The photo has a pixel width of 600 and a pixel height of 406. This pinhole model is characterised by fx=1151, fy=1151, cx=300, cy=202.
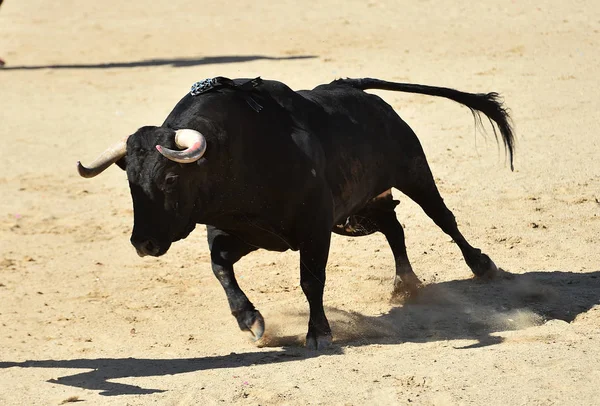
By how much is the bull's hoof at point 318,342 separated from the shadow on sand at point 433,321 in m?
0.06

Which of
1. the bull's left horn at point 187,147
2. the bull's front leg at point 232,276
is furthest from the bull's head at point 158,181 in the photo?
the bull's front leg at point 232,276

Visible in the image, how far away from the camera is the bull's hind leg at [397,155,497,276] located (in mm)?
7844

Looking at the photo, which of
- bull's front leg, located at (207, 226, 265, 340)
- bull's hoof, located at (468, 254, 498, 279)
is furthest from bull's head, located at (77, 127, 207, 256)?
bull's hoof, located at (468, 254, 498, 279)

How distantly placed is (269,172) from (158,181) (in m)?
0.75

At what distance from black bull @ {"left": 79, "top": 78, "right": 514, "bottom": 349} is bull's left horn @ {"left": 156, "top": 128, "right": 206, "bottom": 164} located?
24 millimetres

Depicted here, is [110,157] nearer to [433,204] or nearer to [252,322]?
[252,322]

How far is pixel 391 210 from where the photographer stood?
819cm

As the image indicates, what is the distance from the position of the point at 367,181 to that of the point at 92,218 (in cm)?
364

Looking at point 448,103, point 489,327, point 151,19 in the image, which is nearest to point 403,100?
point 448,103

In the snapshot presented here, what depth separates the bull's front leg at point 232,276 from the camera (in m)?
7.03

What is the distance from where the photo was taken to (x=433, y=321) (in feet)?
24.0

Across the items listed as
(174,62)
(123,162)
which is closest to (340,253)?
(123,162)

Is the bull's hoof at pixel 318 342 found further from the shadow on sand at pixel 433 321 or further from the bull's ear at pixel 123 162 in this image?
the bull's ear at pixel 123 162

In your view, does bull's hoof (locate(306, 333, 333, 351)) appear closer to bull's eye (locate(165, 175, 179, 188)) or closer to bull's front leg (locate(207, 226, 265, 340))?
bull's front leg (locate(207, 226, 265, 340))
